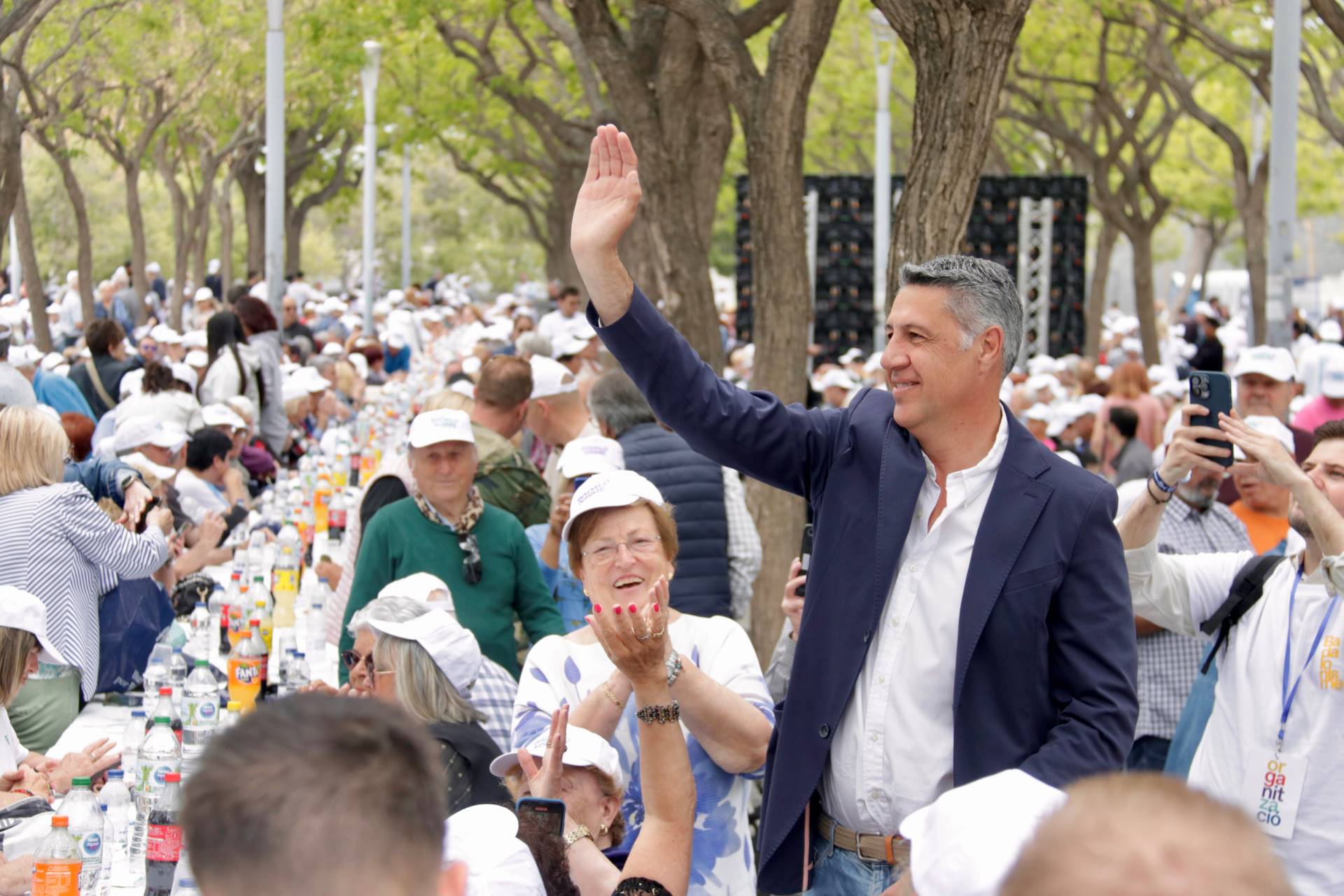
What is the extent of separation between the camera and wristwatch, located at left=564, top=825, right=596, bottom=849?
358 centimetres

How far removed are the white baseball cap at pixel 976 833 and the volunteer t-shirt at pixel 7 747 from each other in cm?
393

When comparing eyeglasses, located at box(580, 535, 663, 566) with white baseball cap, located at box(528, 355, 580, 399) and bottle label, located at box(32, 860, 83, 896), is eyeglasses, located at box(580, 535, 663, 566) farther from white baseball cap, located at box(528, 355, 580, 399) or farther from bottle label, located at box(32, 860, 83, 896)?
white baseball cap, located at box(528, 355, 580, 399)

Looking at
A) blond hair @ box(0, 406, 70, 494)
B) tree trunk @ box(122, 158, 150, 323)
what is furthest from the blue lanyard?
tree trunk @ box(122, 158, 150, 323)

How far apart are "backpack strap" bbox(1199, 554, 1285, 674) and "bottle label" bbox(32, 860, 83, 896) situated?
10.5 ft

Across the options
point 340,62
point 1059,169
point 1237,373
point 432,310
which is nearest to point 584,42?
point 1237,373

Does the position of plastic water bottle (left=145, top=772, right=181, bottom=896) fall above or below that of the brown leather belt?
below

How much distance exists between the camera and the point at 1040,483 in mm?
3217

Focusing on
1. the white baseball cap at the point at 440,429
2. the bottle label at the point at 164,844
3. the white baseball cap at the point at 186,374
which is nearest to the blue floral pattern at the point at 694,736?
the bottle label at the point at 164,844

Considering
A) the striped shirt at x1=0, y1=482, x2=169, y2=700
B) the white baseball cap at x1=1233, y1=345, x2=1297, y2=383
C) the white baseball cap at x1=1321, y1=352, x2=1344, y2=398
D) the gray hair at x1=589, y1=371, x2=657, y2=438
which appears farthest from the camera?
the white baseball cap at x1=1321, y1=352, x2=1344, y2=398

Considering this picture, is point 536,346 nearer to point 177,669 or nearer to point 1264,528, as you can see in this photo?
point 177,669

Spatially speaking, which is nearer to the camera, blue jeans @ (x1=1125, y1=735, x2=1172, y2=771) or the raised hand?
the raised hand

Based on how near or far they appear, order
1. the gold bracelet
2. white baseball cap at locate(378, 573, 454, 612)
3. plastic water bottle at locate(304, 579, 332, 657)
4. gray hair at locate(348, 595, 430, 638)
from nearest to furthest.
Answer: the gold bracelet, gray hair at locate(348, 595, 430, 638), white baseball cap at locate(378, 573, 454, 612), plastic water bottle at locate(304, 579, 332, 657)

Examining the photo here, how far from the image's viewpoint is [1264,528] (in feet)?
21.9

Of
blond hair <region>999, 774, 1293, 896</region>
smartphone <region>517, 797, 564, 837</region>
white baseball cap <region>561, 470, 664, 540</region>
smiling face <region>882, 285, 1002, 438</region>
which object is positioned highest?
smiling face <region>882, 285, 1002, 438</region>
